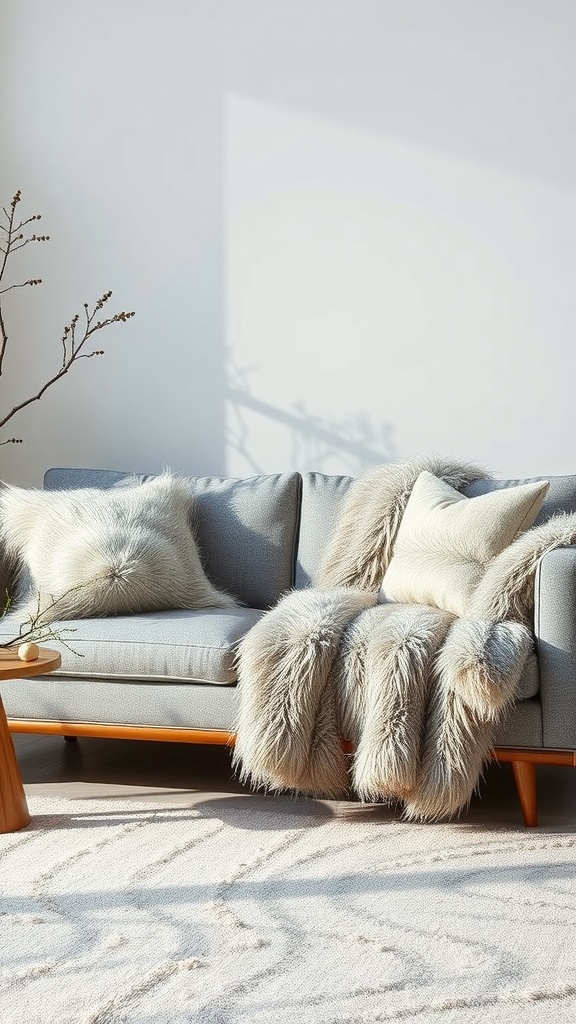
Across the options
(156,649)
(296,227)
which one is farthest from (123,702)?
(296,227)

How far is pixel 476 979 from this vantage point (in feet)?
5.77

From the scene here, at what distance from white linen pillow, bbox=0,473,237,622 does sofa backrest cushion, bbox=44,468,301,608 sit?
3.3 inches

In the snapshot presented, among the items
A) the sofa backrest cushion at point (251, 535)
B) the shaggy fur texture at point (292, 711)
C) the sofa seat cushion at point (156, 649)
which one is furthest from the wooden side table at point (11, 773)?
the sofa backrest cushion at point (251, 535)

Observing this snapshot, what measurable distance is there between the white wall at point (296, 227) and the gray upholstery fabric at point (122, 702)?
1437mm

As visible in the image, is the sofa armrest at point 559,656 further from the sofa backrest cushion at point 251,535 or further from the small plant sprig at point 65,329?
the small plant sprig at point 65,329

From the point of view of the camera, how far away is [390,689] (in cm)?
251

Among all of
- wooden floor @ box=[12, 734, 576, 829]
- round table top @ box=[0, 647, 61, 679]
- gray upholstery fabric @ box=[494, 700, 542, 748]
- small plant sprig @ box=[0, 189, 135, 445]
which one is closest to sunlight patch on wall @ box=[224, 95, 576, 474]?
small plant sprig @ box=[0, 189, 135, 445]

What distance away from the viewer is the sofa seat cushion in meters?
2.74

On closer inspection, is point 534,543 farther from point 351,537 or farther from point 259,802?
point 259,802

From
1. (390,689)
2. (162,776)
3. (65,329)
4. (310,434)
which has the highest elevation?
(65,329)

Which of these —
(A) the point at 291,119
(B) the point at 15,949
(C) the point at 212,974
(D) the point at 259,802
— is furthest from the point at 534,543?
(A) the point at 291,119

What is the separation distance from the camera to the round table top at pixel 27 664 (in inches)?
97.8

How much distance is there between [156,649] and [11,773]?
1.55 feet

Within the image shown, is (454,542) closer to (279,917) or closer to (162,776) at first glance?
(162,776)
